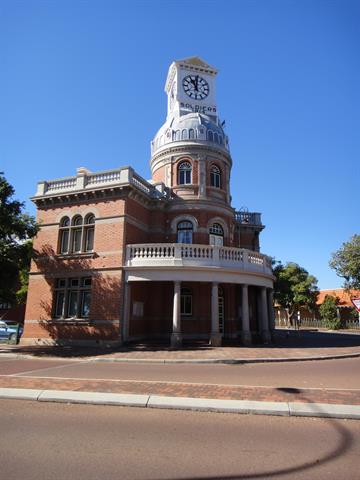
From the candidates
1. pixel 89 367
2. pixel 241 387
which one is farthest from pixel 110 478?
pixel 89 367

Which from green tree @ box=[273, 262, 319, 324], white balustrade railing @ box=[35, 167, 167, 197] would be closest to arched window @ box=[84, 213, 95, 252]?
white balustrade railing @ box=[35, 167, 167, 197]

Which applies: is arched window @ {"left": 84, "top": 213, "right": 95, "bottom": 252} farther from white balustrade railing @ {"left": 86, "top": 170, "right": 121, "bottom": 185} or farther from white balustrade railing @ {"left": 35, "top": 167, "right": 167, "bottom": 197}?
white balustrade railing @ {"left": 86, "top": 170, "right": 121, "bottom": 185}

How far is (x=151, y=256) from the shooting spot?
21.4 meters

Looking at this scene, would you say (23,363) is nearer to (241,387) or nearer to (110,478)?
(241,387)

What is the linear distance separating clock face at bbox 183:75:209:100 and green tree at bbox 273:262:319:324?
2594 centimetres

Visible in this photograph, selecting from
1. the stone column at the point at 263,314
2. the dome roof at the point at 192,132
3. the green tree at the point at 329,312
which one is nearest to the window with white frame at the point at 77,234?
the dome roof at the point at 192,132

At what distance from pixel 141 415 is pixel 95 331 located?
47.1 feet

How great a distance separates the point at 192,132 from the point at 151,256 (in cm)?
995

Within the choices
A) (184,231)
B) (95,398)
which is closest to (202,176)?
(184,231)

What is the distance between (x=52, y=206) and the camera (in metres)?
24.0

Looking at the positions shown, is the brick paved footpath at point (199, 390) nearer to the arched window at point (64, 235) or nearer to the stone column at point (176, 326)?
the stone column at point (176, 326)

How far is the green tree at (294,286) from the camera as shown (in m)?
48.4

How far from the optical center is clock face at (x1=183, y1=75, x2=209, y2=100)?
3091 cm

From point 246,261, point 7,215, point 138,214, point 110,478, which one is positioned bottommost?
point 110,478
